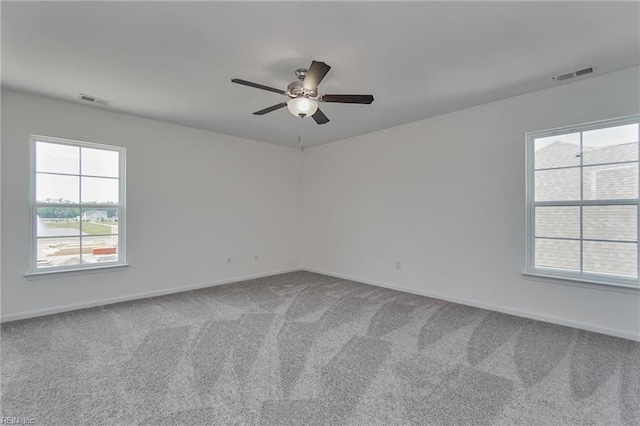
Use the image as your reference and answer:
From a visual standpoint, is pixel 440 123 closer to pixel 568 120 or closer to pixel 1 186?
pixel 568 120

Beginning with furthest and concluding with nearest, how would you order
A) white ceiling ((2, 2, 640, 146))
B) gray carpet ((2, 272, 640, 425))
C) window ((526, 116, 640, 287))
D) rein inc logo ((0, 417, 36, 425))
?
window ((526, 116, 640, 287)) → white ceiling ((2, 2, 640, 146)) → gray carpet ((2, 272, 640, 425)) → rein inc logo ((0, 417, 36, 425))

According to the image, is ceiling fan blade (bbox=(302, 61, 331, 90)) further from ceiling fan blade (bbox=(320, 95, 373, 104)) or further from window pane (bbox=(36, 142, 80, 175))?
window pane (bbox=(36, 142, 80, 175))

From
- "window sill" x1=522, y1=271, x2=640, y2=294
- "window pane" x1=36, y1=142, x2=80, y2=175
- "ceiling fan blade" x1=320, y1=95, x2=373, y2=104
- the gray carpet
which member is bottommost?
the gray carpet

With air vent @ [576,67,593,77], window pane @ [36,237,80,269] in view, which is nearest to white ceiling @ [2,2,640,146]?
air vent @ [576,67,593,77]

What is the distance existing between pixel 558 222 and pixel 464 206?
100 centimetres

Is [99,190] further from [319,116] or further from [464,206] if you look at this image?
[464,206]

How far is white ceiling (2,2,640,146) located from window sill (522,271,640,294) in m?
2.09

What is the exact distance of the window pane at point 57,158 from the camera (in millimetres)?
3517

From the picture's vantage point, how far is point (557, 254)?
10.9ft

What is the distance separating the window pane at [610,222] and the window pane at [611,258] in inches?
3.2

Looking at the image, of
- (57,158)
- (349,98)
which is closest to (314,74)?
(349,98)

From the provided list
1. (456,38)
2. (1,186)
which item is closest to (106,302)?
(1,186)

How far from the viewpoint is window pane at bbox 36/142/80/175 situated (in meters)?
3.52

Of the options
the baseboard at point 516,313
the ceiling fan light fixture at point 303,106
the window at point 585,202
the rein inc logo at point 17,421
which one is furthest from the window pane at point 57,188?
the window at point 585,202
